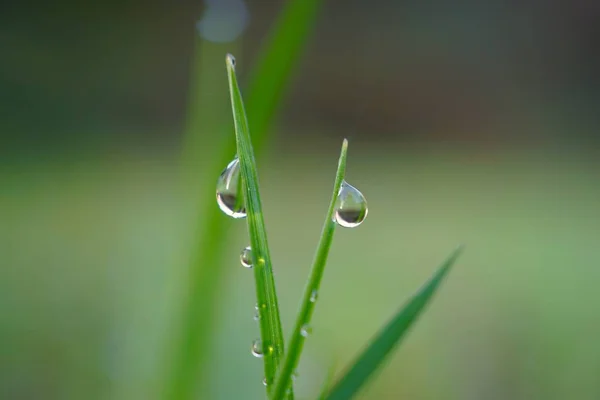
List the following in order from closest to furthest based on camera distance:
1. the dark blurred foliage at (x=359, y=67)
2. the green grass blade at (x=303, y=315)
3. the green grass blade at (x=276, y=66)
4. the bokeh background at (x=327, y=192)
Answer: the green grass blade at (x=303, y=315) < the green grass blade at (x=276, y=66) < the bokeh background at (x=327, y=192) < the dark blurred foliage at (x=359, y=67)

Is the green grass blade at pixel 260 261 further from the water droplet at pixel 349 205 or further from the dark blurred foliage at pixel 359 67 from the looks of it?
the dark blurred foliage at pixel 359 67

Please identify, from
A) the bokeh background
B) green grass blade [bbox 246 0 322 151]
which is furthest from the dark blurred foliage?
green grass blade [bbox 246 0 322 151]

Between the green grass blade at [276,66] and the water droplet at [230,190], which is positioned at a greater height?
the green grass blade at [276,66]

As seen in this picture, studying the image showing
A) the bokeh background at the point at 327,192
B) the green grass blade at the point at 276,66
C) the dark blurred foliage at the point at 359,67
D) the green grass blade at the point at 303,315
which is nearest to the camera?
the green grass blade at the point at 303,315

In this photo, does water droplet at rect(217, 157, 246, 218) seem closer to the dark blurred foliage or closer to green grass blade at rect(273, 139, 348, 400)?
green grass blade at rect(273, 139, 348, 400)

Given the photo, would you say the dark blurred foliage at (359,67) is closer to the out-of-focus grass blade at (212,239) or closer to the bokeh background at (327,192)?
the bokeh background at (327,192)

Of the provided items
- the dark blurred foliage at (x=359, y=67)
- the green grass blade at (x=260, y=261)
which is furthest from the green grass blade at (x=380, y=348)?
the dark blurred foliage at (x=359, y=67)

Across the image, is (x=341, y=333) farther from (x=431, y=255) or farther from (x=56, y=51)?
(x=56, y=51)

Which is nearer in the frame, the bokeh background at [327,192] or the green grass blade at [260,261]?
the green grass blade at [260,261]
